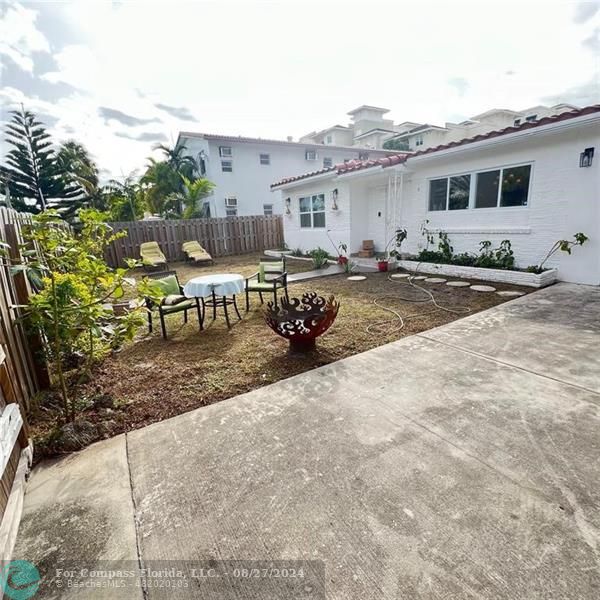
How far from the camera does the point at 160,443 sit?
2.43 m

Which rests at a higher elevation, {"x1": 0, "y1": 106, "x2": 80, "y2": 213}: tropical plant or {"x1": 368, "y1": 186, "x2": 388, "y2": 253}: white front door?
{"x1": 0, "y1": 106, "x2": 80, "y2": 213}: tropical plant

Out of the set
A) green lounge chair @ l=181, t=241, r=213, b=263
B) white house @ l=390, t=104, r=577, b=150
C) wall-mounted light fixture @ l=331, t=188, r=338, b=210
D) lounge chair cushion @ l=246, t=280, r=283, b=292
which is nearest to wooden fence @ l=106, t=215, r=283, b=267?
green lounge chair @ l=181, t=241, r=213, b=263

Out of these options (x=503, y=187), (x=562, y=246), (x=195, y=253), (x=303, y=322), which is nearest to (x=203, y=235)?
(x=195, y=253)

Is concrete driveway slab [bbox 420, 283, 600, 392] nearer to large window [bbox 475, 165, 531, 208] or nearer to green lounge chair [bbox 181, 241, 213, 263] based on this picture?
large window [bbox 475, 165, 531, 208]

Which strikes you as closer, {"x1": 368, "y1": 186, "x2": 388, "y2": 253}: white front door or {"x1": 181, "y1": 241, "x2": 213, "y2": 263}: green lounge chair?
{"x1": 368, "y1": 186, "x2": 388, "y2": 253}: white front door

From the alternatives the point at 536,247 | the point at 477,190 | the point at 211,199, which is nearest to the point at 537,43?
the point at 477,190

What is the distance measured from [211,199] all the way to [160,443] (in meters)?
18.3

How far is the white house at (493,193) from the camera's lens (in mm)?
6035

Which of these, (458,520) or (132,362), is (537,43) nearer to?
(458,520)

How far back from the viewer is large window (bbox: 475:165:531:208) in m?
6.88

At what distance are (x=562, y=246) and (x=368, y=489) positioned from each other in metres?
6.76

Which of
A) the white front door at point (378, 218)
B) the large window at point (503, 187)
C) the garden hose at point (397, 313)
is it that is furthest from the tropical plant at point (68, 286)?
the white front door at point (378, 218)

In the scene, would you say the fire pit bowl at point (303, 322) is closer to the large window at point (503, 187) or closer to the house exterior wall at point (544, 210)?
the house exterior wall at point (544, 210)

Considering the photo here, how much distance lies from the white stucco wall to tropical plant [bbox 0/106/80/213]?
26.9 feet
